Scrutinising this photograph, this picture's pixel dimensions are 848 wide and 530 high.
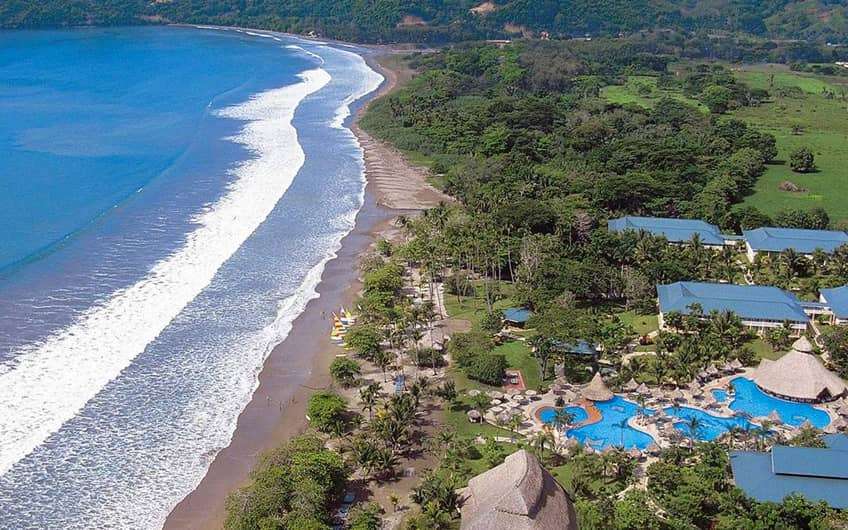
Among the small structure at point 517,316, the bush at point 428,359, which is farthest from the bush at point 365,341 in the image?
the small structure at point 517,316

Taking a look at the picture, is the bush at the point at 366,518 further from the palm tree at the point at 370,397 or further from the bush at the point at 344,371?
the bush at the point at 344,371

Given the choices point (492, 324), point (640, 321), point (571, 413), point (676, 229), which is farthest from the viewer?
point (676, 229)

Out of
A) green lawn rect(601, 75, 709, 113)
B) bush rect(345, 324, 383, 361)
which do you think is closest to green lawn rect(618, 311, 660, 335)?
bush rect(345, 324, 383, 361)

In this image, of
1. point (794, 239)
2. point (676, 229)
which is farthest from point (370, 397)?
point (794, 239)

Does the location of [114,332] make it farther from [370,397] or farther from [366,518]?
[366,518]

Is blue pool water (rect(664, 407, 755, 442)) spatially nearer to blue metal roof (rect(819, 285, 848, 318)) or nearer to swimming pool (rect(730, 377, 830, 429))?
swimming pool (rect(730, 377, 830, 429))

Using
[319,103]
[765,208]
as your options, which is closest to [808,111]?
[765,208]
